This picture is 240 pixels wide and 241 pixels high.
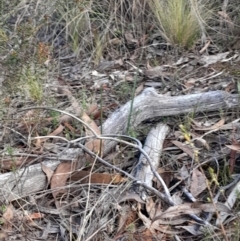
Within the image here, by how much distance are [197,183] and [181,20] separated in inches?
69.8

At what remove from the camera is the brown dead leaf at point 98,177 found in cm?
282

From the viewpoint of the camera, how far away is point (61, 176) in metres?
2.91

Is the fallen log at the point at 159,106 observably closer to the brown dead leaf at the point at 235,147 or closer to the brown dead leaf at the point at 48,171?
the brown dead leaf at the point at 48,171

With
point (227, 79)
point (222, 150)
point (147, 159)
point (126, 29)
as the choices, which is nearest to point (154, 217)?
point (147, 159)

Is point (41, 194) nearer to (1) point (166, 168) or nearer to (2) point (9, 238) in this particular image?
(2) point (9, 238)

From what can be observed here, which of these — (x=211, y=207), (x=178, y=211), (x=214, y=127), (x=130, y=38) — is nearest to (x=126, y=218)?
(x=178, y=211)

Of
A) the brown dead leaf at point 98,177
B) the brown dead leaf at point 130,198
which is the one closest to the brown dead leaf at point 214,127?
the brown dead leaf at point 98,177

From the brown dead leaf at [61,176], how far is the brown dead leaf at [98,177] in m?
0.04

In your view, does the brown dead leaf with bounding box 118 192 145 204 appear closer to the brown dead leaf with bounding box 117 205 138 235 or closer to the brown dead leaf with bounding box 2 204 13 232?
the brown dead leaf with bounding box 117 205 138 235

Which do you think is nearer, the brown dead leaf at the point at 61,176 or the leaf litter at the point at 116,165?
the leaf litter at the point at 116,165

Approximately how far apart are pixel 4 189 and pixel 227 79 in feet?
5.35

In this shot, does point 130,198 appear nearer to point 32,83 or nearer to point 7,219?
point 7,219

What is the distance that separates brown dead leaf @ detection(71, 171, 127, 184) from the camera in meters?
2.82

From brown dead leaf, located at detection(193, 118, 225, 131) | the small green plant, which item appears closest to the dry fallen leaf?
brown dead leaf, located at detection(193, 118, 225, 131)
